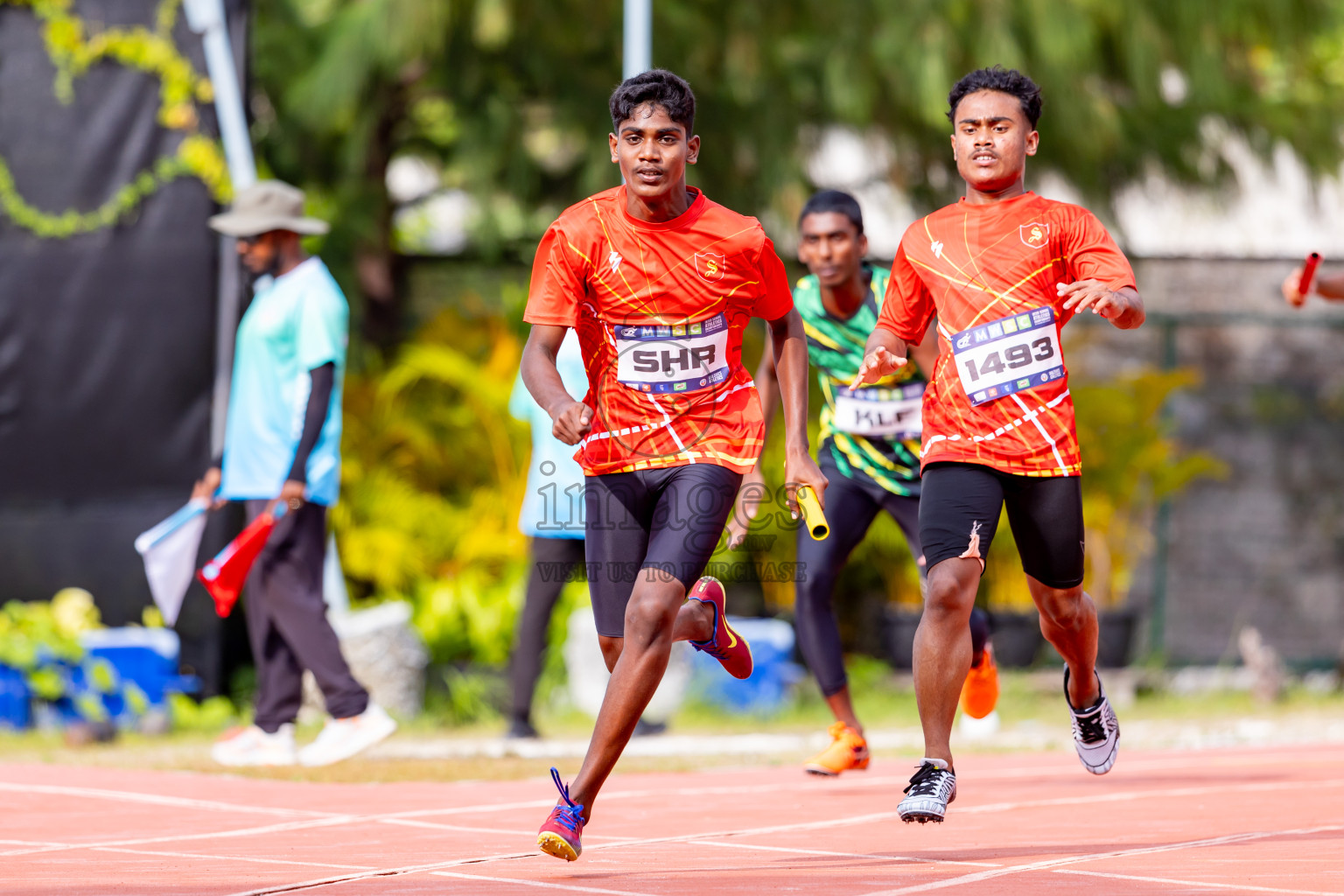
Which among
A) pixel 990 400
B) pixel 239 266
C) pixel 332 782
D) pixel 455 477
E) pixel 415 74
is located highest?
pixel 415 74

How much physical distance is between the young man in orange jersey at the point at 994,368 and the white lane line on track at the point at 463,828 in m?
1.06

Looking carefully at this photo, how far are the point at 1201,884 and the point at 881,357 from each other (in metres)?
1.70

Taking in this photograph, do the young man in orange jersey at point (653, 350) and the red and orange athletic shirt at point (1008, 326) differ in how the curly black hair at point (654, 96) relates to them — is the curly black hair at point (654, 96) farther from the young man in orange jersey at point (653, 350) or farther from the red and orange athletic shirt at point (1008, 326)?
the red and orange athletic shirt at point (1008, 326)

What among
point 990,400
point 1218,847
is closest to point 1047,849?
point 1218,847

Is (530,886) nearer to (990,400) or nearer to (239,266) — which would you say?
(990,400)

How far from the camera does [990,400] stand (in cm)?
486

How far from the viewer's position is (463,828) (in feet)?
17.4

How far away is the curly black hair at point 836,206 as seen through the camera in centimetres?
675

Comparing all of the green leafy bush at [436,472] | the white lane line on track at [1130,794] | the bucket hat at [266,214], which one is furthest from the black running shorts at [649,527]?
the green leafy bush at [436,472]

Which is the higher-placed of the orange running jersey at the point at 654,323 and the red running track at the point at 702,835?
the orange running jersey at the point at 654,323

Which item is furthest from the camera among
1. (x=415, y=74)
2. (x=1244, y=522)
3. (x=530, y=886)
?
(x=1244, y=522)

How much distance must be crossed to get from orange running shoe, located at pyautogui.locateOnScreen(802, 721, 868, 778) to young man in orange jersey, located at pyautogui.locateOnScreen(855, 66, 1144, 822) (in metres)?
1.56

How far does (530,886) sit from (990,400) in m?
1.86

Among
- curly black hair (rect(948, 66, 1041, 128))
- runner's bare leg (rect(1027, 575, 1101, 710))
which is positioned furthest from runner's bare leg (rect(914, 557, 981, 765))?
curly black hair (rect(948, 66, 1041, 128))
